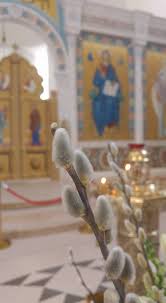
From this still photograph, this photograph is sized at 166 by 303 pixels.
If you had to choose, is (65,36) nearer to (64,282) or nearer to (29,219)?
(29,219)

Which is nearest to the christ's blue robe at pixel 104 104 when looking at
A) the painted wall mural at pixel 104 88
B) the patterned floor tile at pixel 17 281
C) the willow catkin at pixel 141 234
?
the painted wall mural at pixel 104 88

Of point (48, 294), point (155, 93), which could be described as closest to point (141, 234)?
point (48, 294)

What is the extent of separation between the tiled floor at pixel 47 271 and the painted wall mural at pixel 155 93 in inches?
204

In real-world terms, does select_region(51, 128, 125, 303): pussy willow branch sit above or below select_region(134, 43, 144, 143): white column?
below

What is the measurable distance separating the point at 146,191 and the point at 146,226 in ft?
0.91

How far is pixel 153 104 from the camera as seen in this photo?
10266 mm

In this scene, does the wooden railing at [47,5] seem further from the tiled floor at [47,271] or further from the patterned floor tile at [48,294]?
the patterned floor tile at [48,294]

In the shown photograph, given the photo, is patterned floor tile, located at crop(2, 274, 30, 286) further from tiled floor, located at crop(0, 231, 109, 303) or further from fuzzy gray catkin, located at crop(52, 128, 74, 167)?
fuzzy gray catkin, located at crop(52, 128, 74, 167)

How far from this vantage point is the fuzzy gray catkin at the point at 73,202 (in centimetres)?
37

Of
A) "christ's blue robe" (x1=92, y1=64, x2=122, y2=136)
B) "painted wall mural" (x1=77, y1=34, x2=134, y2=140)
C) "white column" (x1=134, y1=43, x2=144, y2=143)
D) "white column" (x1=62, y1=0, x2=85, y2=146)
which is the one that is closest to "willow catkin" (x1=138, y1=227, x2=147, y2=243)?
"white column" (x1=62, y1=0, x2=85, y2=146)

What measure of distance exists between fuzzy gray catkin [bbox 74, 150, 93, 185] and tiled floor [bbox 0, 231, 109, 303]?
11.4ft

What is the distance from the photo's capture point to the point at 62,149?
0.35 metres

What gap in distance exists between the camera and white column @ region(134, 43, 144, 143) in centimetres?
980

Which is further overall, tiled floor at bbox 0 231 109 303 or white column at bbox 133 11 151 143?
white column at bbox 133 11 151 143
